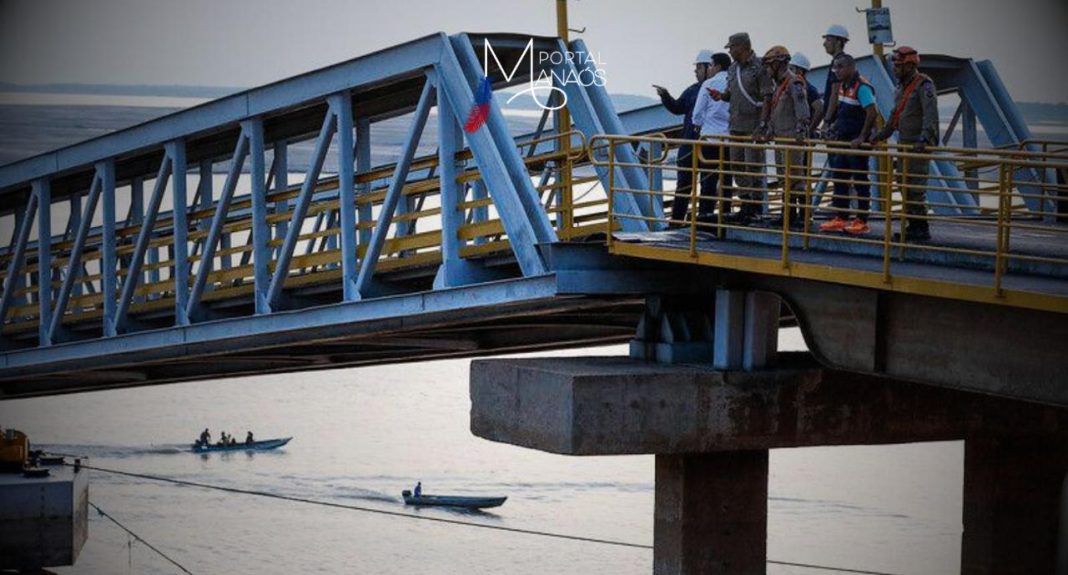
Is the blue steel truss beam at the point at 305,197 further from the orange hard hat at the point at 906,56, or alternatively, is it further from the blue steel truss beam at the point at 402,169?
the orange hard hat at the point at 906,56

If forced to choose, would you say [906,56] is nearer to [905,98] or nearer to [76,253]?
[905,98]

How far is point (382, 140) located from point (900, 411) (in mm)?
108184

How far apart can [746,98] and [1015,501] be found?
376 inches

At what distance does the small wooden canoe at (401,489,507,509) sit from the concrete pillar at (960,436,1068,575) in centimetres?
5605

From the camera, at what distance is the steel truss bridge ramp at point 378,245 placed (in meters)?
21.4

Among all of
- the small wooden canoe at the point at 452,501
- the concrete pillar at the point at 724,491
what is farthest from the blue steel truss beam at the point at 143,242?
the small wooden canoe at the point at 452,501

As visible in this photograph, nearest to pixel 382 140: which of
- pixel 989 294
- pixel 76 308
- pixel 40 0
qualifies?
pixel 40 0

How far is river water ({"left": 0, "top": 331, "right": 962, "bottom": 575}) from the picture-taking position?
2950 inches

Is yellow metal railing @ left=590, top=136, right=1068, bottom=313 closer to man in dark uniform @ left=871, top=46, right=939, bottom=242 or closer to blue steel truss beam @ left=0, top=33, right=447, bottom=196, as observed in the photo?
man in dark uniform @ left=871, top=46, right=939, bottom=242

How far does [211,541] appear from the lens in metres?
77.2

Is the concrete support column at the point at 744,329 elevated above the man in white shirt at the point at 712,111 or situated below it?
below

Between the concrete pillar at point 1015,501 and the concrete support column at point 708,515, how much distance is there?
23.2 ft

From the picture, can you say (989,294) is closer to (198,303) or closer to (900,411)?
(900,411)

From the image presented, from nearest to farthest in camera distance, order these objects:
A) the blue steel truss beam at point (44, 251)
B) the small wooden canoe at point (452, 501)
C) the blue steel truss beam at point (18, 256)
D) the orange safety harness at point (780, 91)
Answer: the orange safety harness at point (780, 91)
the blue steel truss beam at point (44, 251)
the blue steel truss beam at point (18, 256)
the small wooden canoe at point (452, 501)
